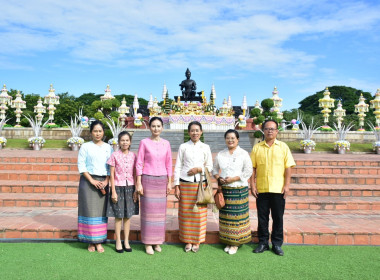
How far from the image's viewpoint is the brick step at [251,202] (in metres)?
5.37

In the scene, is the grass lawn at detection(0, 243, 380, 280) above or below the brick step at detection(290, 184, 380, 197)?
below

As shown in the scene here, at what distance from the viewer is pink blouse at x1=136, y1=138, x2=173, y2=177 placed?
3436 mm

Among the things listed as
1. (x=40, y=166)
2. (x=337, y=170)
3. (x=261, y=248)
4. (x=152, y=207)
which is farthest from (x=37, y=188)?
(x=337, y=170)

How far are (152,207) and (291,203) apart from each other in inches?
121

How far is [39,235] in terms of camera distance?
12.7 feet

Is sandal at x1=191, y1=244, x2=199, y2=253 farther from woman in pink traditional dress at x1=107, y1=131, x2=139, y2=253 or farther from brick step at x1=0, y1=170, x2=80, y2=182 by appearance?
brick step at x1=0, y1=170, x2=80, y2=182

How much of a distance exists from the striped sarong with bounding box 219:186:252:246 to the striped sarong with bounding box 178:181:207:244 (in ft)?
0.89

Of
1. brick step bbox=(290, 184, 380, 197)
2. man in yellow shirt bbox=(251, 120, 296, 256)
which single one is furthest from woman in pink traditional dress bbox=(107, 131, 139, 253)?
brick step bbox=(290, 184, 380, 197)

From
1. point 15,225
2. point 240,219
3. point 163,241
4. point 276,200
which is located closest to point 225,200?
point 240,219

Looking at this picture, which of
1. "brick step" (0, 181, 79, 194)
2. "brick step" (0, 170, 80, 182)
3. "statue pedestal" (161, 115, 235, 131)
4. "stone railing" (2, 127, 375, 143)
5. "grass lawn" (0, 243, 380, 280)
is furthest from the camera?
"statue pedestal" (161, 115, 235, 131)

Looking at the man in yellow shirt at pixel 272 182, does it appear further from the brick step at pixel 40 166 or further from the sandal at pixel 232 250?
the brick step at pixel 40 166

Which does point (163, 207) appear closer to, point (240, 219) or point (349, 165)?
point (240, 219)

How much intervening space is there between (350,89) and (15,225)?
45.0 m

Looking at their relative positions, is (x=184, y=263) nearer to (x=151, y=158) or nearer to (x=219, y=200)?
(x=219, y=200)
